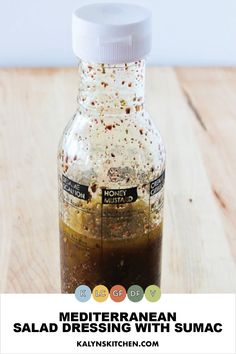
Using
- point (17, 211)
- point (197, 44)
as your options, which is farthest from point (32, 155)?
point (197, 44)

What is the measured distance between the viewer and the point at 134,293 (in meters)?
0.75

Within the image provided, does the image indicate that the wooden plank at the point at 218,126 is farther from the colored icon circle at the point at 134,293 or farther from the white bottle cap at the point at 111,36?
the white bottle cap at the point at 111,36

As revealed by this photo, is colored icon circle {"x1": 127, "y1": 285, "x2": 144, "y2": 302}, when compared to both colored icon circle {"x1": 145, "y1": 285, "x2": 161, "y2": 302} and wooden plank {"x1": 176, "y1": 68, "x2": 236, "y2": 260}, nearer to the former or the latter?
colored icon circle {"x1": 145, "y1": 285, "x2": 161, "y2": 302}

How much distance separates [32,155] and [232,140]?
12.8 inches

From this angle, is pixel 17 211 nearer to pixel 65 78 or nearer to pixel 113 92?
pixel 113 92

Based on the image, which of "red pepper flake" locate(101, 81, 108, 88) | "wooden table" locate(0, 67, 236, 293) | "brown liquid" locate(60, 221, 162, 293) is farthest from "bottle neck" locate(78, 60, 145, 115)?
"wooden table" locate(0, 67, 236, 293)

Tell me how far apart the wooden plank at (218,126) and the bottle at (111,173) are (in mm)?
234

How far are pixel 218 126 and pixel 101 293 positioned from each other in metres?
0.56

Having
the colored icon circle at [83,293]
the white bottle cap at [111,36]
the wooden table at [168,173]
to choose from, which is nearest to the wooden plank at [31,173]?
the wooden table at [168,173]

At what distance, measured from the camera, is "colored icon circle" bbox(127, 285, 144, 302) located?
0.75m

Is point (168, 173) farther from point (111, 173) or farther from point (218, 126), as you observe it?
point (111, 173)

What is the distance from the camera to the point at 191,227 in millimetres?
974

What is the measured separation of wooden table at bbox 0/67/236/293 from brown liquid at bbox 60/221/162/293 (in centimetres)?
12

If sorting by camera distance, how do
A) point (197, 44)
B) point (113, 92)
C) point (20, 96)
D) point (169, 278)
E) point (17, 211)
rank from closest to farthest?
point (113, 92)
point (169, 278)
point (17, 211)
point (20, 96)
point (197, 44)
